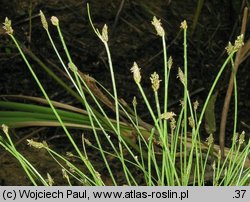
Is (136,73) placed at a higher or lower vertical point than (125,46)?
higher

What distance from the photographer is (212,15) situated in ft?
5.56

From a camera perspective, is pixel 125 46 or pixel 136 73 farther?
pixel 125 46

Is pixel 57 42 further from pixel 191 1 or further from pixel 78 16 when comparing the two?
pixel 191 1

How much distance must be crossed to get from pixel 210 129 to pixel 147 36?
1.81 feet
